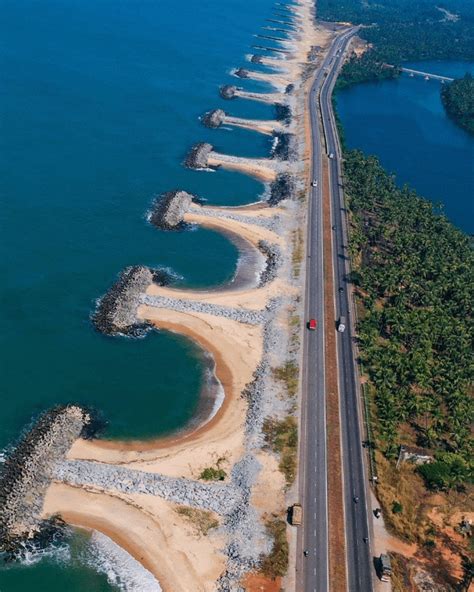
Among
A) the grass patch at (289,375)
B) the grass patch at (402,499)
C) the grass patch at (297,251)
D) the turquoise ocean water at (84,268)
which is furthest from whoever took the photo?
the grass patch at (297,251)

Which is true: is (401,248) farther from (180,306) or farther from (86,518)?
(86,518)

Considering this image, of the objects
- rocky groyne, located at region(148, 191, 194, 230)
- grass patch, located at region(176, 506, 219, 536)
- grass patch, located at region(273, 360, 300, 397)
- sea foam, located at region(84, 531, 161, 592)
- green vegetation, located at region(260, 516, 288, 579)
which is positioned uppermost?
rocky groyne, located at region(148, 191, 194, 230)

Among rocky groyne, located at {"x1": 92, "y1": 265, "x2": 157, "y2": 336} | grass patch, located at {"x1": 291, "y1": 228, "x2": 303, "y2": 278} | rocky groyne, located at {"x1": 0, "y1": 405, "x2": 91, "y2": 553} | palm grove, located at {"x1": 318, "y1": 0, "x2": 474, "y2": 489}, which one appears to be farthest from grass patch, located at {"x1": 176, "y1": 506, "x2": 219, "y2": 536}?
grass patch, located at {"x1": 291, "y1": 228, "x2": 303, "y2": 278}

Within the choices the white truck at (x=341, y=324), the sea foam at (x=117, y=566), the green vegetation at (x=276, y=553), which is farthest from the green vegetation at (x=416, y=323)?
the sea foam at (x=117, y=566)

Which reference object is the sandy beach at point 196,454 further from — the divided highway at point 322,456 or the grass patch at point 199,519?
the divided highway at point 322,456

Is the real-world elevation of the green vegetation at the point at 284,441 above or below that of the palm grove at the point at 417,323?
below

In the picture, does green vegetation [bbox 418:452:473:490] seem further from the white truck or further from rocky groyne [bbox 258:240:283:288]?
rocky groyne [bbox 258:240:283:288]
